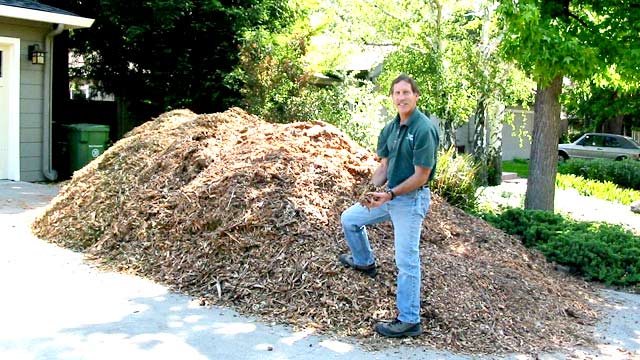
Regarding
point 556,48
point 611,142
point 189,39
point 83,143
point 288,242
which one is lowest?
point 288,242

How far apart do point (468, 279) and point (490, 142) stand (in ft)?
37.3

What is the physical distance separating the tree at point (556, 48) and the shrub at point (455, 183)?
44.3 inches

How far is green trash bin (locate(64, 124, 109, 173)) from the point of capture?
1362 cm

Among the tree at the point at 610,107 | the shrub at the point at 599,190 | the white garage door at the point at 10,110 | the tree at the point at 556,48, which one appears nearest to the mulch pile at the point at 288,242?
the tree at the point at 556,48

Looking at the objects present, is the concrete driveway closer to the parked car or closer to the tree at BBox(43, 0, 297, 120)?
the tree at BBox(43, 0, 297, 120)

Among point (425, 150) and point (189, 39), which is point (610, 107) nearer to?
point (189, 39)

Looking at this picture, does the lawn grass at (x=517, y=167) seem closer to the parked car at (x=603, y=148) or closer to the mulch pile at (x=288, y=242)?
the parked car at (x=603, y=148)

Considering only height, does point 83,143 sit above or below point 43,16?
below

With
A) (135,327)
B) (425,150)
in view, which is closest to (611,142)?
(425,150)

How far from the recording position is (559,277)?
738cm

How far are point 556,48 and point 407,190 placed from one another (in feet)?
15.4

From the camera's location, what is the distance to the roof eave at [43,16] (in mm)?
11992

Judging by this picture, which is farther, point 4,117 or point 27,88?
point 27,88

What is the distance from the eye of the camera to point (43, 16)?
12.5 m
